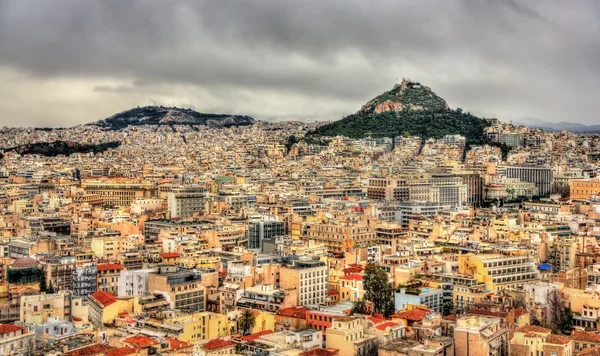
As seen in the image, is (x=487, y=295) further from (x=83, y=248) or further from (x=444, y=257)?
(x=83, y=248)

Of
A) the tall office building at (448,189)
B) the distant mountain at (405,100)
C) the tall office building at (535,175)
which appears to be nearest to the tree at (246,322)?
the tall office building at (448,189)

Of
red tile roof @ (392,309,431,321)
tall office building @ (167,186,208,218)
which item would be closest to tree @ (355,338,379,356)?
red tile roof @ (392,309,431,321)

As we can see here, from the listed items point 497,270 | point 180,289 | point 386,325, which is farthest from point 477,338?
point 180,289

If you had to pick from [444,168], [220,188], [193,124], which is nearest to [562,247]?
[220,188]

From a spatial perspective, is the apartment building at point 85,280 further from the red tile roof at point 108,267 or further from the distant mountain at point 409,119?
the distant mountain at point 409,119

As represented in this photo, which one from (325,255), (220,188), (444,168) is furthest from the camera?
A: (444,168)
